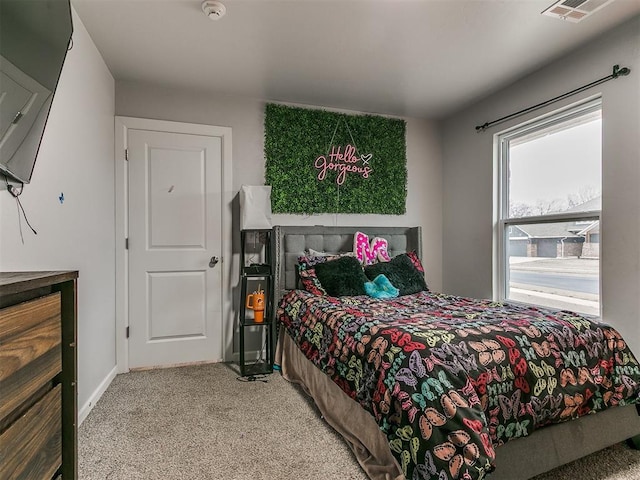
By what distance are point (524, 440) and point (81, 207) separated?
107 inches

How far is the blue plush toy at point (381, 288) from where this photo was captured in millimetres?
2814

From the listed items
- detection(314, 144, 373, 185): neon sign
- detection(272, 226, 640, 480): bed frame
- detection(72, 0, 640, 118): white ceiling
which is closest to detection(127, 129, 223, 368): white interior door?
detection(72, 0, 640, 118): white ceiling

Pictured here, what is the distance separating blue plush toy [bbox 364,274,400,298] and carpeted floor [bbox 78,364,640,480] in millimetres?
963

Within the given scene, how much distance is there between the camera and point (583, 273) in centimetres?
254

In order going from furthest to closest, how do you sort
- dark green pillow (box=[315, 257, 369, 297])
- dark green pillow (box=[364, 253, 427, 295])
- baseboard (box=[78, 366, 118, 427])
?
dark green pillow (box=[364, 253, 427, 295]) → dark green pillow (box=[315, 257, 369, 297]) → baseboard (box=[78, 366, 118, 427])

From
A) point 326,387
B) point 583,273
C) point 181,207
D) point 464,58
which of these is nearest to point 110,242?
point 181,207

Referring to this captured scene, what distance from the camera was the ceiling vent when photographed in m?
1.95

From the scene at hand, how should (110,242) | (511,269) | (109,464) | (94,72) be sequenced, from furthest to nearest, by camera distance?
(511,269) < (110,242) < (94,72) < (109,464)

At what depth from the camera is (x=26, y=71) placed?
1151mm

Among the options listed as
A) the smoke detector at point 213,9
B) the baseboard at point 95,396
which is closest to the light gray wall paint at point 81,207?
the baseboard at point 95,396

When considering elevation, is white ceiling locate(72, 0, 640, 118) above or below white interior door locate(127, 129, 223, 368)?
above

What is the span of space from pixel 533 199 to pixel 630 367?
1624 mm

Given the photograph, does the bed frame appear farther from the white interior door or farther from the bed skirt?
the white interior door

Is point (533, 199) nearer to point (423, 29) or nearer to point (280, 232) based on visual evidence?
point (423, 29)
